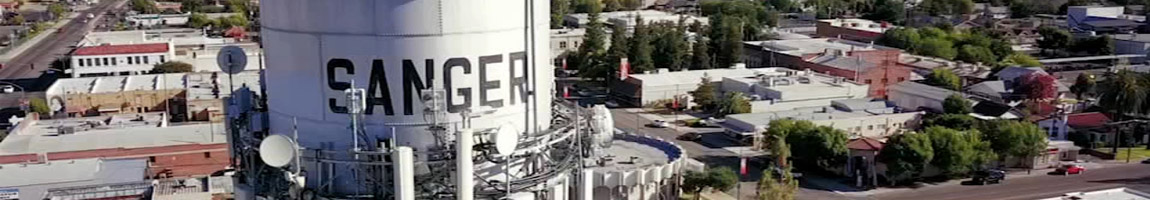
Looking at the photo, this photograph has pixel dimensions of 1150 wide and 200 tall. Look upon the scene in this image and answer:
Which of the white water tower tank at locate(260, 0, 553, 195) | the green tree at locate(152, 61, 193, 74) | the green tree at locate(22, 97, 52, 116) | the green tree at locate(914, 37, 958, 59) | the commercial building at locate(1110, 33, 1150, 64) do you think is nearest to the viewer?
the white water tower tank at locate(260, 0, 553, 195)

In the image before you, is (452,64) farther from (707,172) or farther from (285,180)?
(707,172)

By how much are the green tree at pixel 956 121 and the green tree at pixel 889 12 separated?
175ft

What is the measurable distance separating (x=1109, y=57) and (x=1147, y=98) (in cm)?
2637

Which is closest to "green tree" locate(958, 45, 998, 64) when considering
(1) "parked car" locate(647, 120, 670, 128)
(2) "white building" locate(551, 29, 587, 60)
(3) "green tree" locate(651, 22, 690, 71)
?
(3) "green tree" locate(651, 22, 690, 71)

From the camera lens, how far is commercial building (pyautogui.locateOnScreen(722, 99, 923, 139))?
151 ft

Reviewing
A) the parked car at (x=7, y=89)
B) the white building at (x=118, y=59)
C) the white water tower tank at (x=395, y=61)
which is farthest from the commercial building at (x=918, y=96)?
the parked car at (x=7, y=89)

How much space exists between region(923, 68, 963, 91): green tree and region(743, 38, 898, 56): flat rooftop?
500cm

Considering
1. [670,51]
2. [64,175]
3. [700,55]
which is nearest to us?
[64,175]

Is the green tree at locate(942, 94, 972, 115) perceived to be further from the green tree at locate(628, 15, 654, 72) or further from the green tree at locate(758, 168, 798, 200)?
the green tree at locate(758, 168, 798, 200)

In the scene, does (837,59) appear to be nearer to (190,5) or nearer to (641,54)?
(641,54)

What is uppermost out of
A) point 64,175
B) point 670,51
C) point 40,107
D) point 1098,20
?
point 1098,20

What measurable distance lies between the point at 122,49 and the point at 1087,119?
57.7m

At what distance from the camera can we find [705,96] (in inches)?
2183

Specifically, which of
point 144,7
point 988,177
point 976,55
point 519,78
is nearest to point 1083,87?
point 976,55
